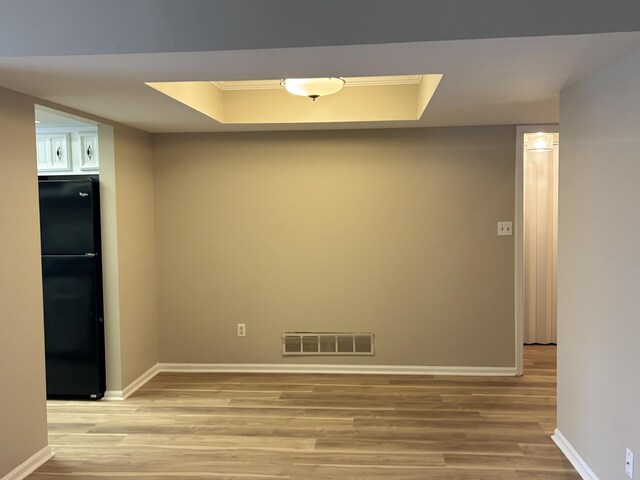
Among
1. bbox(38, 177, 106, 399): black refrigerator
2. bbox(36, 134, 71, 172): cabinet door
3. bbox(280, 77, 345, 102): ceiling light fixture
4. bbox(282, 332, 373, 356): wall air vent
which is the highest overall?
bbox(280, 77, 345, 102): ceiling light fixture

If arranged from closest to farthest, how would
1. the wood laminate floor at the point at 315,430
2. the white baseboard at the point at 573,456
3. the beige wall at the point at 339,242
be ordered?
the white baseboard at the point at 573,456 < the wood laminate floor at the point at 315,430 < the beige wall at the point at 339,242

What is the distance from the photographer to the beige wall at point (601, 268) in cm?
217

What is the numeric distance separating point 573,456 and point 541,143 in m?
3.21

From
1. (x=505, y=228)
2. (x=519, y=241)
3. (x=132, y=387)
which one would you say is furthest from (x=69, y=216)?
(x=519, y=241)

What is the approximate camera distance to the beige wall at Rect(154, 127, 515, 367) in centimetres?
422

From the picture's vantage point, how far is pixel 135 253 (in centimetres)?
411

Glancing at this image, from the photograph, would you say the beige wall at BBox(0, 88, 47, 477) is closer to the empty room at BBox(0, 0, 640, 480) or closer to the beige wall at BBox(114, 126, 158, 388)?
the empty room at BBox(0, 0, 640, 480)

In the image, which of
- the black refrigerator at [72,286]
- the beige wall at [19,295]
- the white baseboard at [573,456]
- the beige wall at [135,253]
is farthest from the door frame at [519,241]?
the beige wall at [19,295]

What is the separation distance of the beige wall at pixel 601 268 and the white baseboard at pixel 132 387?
3.06 m

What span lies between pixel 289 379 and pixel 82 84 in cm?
274

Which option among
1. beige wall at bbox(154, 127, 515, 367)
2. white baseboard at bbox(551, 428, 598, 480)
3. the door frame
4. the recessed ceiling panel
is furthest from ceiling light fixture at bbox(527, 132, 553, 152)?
white baseboard at bbox(551, 428, 598, 480)

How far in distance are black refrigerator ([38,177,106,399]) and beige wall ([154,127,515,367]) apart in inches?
30.4

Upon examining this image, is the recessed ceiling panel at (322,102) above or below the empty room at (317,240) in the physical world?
above

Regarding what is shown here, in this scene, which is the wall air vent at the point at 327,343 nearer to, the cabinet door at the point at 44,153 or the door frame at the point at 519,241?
the door frame at the point at 519,241
